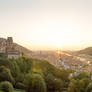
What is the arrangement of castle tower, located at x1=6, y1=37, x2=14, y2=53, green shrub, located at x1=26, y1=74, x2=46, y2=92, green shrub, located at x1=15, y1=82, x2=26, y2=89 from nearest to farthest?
green shrub, located at x1=26, y1=74, x2=46, y2=92
green shrub, located at x1=15, y1=82, x2=26, y2=89
castle tower, located at x1=6, y1=37, x2=14, y2=53

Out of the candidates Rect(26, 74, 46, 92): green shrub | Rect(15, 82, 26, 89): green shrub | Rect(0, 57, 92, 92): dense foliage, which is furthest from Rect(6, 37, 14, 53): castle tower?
Rect(26, 74, 46, 92): green shrub

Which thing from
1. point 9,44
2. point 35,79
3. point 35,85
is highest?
point 9,44

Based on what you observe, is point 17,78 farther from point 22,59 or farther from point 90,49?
point 90,49

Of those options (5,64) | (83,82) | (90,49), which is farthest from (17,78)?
(90,49)

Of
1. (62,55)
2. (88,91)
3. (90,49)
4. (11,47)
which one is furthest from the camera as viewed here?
(90,49)

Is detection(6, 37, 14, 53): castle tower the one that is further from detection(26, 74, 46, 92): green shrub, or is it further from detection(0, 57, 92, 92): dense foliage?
detection(26, 74, 46, 92): green shrub

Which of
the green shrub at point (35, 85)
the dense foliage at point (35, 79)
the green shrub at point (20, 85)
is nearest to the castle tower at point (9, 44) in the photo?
the dense foliage at point (35, 79)

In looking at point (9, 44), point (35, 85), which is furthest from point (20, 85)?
point (9, 44)

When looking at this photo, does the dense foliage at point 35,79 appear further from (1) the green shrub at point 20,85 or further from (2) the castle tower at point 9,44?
(2) the castle tower at point 9,44

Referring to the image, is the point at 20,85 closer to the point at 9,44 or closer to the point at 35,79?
the point at 35,79

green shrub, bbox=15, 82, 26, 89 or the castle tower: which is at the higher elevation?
the castle tower

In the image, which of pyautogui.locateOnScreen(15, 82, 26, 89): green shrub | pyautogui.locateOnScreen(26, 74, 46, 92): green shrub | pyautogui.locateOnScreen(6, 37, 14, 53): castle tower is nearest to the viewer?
pyautogui.locateOnScreen(26, 74, 46, 92): green shrub

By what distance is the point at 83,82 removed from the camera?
24.4m

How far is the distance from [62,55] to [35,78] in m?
61.9
